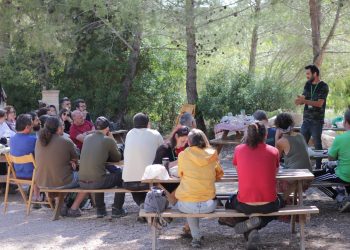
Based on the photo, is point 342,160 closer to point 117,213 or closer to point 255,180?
point 255,180

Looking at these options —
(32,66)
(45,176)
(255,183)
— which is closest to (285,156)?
(255,183)

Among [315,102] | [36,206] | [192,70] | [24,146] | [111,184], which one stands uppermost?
[192,70]

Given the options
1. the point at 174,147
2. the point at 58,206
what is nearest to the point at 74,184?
the point at 58,206

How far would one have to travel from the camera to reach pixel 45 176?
707cm

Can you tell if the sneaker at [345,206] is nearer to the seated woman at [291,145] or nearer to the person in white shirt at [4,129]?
the seated woman at [291,145]

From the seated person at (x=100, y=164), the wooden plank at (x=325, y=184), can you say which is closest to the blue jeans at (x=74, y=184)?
the seated person at (x=100, y=164)

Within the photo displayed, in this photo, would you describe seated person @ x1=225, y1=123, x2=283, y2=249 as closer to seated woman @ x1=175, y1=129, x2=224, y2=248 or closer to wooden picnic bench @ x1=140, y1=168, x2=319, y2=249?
wooden picnic bench @ x1=140, y1=168, x2=319, y2=249

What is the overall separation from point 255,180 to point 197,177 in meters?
0.53

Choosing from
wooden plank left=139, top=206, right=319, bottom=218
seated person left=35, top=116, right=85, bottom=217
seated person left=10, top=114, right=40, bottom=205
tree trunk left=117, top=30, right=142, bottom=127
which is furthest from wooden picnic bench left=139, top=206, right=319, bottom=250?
tree trunk left=117, top=30, right=142, bottom=127

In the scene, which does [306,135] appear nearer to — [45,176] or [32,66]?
[45,176]

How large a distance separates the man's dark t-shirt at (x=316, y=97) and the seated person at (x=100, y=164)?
3087 millimetres

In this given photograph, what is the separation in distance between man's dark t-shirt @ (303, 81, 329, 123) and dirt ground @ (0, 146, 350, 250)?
5.45ft

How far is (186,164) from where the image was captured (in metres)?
5.54

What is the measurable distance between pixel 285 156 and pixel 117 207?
1989mm
